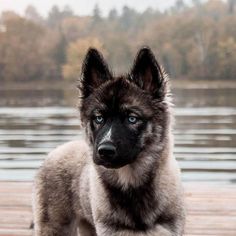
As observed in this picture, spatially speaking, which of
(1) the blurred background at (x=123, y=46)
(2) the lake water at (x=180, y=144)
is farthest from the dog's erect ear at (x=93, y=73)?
(1) the blurred background at (x=123, y=46)

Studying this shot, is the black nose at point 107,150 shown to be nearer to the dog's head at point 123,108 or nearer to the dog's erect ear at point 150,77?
the dog's head at point 123,108

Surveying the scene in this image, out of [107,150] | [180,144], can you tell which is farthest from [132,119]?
[180,144]

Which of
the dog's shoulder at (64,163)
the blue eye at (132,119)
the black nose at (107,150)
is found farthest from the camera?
the dog's shoulder at (64,163)

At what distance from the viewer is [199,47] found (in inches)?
2219

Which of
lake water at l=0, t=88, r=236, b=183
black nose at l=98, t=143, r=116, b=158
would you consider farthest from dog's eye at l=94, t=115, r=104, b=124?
lake water at l=0, t=88, r=236, b=183

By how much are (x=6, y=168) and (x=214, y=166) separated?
3600mm

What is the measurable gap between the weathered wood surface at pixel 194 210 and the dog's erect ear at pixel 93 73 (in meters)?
1.90

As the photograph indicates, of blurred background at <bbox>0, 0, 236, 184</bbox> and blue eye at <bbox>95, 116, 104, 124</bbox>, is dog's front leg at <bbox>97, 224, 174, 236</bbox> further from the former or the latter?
blurred background at <bbox>0, 0, 236, 184</bbox>

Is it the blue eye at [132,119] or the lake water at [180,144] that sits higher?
the blue eye at [132,119]

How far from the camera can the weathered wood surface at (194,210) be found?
17.6ft

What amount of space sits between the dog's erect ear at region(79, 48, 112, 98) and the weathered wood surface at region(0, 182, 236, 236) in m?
1.90

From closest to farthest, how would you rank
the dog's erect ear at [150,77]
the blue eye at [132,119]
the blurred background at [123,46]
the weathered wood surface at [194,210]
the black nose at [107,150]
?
the black nose at [107,150] → the blue eye at [132,119] → the dog's erect ear at [150,77] → the weathered wood surface at [194,210] → the blurred background at [123,46]

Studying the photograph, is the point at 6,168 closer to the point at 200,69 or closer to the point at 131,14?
the point at 200,69

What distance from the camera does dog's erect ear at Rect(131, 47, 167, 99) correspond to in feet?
12.7
